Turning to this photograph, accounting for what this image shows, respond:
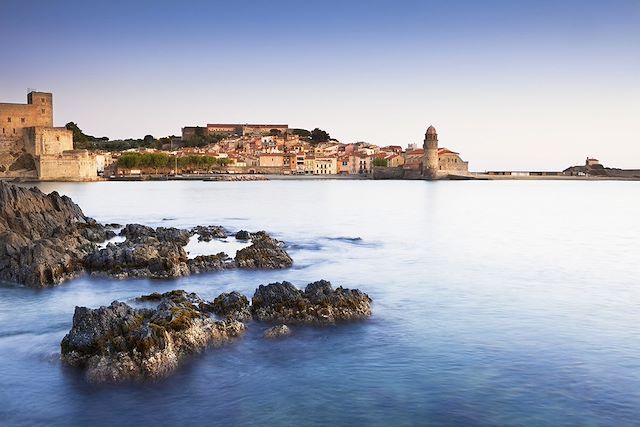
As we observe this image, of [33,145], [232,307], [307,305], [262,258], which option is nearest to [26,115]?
[33,145]

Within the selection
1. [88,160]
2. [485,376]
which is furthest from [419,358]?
[88,160]

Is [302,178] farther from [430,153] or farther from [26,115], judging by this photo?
[26,115]

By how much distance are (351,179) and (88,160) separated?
1709 inches

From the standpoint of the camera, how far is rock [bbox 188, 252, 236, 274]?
1159cm

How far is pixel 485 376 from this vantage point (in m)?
6.50

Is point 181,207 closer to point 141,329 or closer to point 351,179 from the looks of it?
point 141,329

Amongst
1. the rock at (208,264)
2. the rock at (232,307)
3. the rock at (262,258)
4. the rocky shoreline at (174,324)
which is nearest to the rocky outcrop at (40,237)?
the rock at (208,264)

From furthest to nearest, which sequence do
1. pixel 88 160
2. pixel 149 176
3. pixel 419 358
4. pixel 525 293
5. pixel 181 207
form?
pixel 149 176 → pixel 88 160 → pixel 181 207 → pixel 525 293 → pixel 419 358

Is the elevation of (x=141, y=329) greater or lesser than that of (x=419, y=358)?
greater

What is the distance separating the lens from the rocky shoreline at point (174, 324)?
6.20m

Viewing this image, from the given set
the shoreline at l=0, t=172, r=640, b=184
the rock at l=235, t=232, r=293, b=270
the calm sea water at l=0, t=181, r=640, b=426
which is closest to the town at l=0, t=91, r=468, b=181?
the shoreline at l=0, t=172, r=640, b=184

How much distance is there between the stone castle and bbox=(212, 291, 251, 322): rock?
5001 cm

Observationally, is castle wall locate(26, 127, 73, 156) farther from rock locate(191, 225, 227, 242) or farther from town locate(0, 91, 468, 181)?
rock locate(191, 225, 227, 242)

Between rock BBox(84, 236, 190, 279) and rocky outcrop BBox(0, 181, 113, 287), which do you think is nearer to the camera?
rocky outcrop BBox(0, 181, 113, 287)
